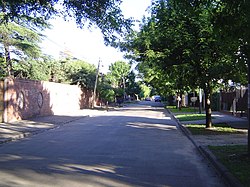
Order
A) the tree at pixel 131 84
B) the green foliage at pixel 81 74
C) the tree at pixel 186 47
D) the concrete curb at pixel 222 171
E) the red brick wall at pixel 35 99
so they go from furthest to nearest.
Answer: the tree at pixel 131 84 → the green foliage at pixel 81 74 → the red brick wall at pixel 35 99 → the tree at pixel 186 47 → the concrete curb at pixel 222 171

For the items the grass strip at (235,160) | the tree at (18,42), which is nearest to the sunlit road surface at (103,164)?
the grass strip at (235,160)

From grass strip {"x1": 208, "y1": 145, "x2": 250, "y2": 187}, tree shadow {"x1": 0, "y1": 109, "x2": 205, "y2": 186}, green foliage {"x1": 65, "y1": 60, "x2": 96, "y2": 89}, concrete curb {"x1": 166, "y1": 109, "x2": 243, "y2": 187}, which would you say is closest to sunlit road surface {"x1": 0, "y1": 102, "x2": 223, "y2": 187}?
tree shadow {"x1": 0, "y1": 109, "x2": 205, "y2": 186}

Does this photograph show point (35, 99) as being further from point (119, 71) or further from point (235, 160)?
point (119, 71)

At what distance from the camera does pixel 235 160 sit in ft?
29.0

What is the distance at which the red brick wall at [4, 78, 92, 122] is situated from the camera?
21844mm

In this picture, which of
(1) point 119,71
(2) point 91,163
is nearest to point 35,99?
(2) point 91,163

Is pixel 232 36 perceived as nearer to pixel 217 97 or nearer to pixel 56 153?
pixel 56 153

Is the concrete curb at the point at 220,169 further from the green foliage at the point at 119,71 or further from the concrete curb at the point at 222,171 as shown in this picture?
the green foliage at the point at 119,71

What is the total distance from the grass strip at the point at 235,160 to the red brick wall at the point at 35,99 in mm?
14278

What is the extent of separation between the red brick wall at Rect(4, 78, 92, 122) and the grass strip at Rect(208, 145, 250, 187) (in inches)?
562

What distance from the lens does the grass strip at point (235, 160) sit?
707cm

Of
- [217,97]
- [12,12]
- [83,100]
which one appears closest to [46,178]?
[12,12]

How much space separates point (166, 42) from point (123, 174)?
10.4m

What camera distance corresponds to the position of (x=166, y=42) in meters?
17.0
